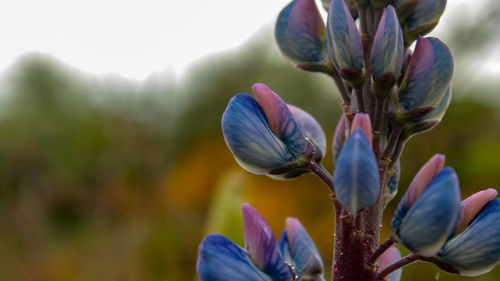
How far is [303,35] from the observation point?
101 cm

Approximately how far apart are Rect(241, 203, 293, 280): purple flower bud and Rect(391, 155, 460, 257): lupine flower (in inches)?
7.6

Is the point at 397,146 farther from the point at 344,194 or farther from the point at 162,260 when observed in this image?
the point at 162,260

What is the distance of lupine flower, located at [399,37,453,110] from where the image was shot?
865 millimetres

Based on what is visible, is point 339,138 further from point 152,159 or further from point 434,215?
point 152,159

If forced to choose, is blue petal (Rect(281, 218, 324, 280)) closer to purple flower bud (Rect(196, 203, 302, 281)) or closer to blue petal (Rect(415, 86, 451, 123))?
purple flower bud (Rect(196, 203, 302, 281))

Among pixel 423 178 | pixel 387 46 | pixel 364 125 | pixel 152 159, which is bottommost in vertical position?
pixel 152 159

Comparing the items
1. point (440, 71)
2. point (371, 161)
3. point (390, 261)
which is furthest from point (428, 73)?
point (390, 261)

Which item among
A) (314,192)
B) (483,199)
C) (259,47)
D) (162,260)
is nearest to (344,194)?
(483,199)

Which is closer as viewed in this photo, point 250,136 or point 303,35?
point 250,136

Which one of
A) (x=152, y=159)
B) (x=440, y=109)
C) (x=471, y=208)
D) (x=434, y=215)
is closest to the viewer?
(x=434, y=215)

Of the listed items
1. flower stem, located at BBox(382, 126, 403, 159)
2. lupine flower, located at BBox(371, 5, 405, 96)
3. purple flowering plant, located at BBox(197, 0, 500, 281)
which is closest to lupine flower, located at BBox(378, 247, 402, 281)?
purple flowering plant, located at BBox(197, 0, 500, 281)

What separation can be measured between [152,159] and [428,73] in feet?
14.8

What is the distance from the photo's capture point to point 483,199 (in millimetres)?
833

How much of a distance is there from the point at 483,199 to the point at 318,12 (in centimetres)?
46
